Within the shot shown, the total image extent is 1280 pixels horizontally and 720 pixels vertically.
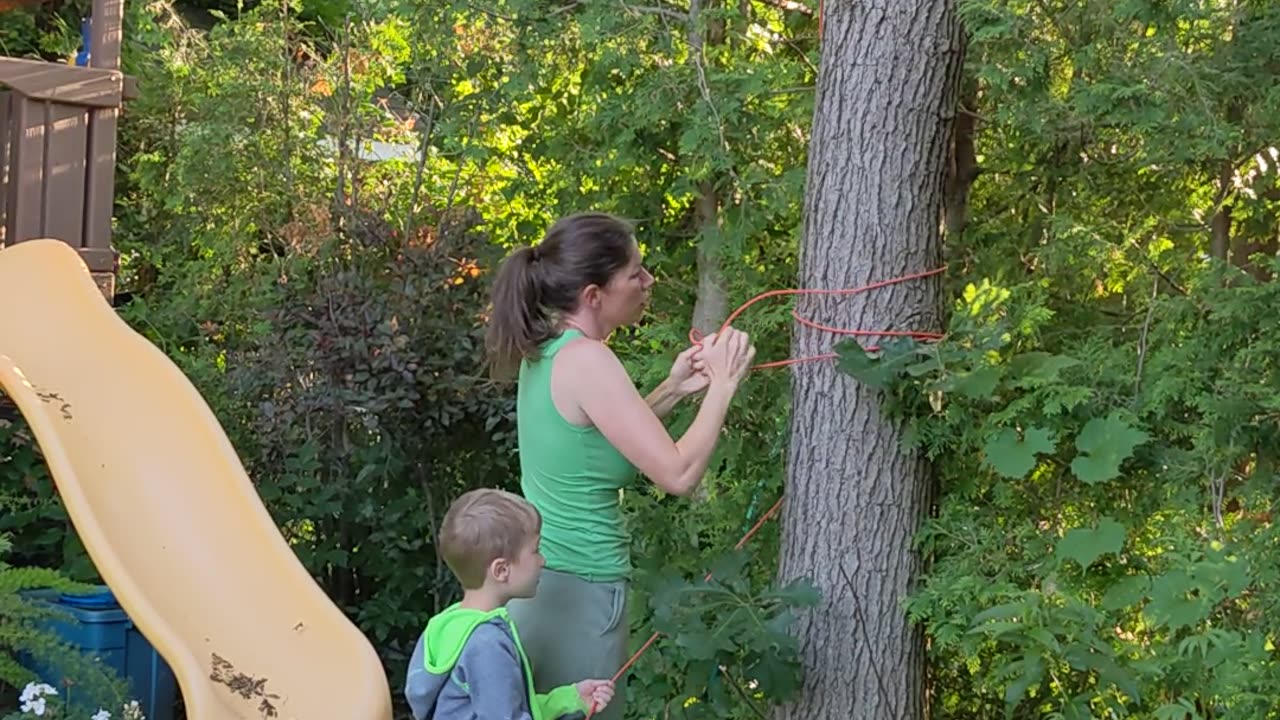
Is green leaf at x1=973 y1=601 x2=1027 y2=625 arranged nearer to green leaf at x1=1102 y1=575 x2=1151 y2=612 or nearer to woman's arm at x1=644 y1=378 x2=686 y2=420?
green leaf at x1=1102 y1=575 x2=1151 y2=612

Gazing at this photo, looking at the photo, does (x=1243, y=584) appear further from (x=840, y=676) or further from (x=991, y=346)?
(x=840, y=676)

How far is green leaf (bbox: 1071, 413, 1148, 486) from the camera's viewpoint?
2.88 metres

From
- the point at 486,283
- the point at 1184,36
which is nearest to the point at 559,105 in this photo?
the point at 486,283

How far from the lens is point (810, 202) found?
3.29m

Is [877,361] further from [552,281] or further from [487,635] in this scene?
[487,635]

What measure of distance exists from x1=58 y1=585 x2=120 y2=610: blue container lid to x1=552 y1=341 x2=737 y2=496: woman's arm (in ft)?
7.69

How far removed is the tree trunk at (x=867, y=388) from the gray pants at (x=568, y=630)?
0.48 meters

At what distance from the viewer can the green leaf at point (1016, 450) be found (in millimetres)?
2928

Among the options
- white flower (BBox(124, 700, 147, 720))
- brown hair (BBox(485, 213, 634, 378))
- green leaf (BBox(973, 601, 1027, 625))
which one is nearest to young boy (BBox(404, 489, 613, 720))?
brown hair (BBox(485, 213, 634, 378))

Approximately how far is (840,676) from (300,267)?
3.02 m

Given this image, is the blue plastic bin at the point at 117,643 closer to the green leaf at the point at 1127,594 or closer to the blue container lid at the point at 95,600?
the blue container lid at the point at 95,600

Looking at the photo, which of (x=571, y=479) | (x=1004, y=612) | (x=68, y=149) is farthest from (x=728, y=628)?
(x=68, y=149)

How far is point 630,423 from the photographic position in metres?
2.77

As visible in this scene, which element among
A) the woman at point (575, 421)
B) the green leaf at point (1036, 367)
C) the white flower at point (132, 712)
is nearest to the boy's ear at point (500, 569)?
the woman at point (575, 421)
